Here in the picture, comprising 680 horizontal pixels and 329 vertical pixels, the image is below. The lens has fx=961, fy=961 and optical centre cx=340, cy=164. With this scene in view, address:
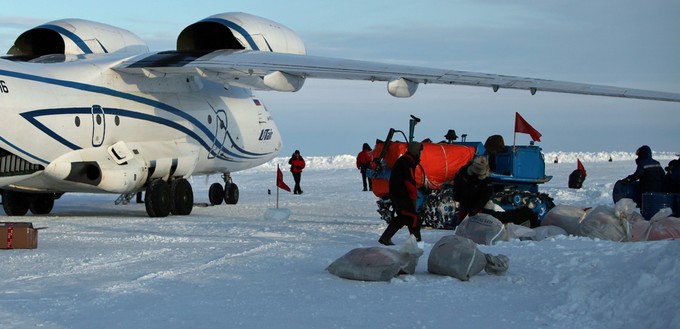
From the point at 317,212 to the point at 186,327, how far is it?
13413 millimetres

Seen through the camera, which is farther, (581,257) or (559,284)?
(581,257)

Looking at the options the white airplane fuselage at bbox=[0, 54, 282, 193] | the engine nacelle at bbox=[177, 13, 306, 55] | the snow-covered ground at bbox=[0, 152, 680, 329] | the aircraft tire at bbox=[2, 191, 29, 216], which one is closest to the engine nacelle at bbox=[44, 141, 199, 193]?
the white airplane fuselage at bbox=[0, 54, 282, 193]

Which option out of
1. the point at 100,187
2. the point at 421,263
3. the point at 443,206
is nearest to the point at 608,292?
the point at 421,263

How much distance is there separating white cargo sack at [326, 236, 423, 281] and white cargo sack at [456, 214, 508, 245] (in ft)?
9.52

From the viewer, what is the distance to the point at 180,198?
61.9 ft

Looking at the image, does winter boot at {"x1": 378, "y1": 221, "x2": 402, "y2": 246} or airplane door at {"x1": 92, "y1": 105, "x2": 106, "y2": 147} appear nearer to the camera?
winter boot at {"x1": 378, "y1": 221, "x2": 402, "y2": 246}

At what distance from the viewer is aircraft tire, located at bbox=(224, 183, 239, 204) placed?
77.0 ft

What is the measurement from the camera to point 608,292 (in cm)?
736

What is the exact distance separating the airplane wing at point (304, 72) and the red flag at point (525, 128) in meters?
0.54

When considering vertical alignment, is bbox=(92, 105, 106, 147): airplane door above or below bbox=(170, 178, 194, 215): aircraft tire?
above

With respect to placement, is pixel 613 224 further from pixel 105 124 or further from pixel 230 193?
pixel 230 193

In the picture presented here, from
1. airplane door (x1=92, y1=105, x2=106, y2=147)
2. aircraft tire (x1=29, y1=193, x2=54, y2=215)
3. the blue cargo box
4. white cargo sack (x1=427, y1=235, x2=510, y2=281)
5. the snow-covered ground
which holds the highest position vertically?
airplane door (x1=92, y1=105, x2=106, y2=147)

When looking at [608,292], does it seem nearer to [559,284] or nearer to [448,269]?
[559,284]

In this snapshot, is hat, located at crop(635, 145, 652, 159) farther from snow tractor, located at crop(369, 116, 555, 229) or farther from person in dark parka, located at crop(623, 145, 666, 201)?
snow tractor, located at crop(369, 116, 555, 229)
